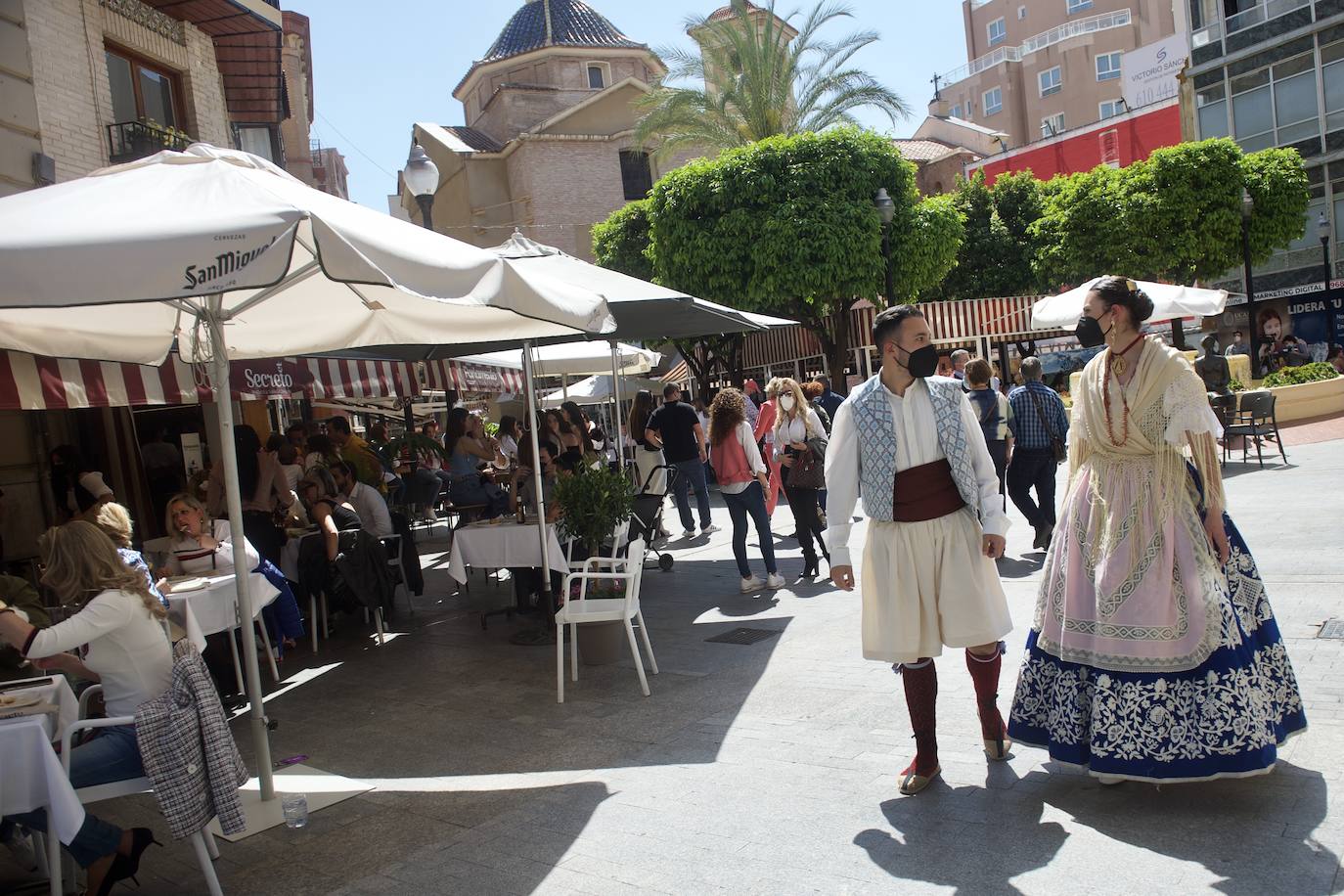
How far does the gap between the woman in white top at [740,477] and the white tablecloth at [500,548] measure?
1706mm

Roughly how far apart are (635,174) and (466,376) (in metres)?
30.6

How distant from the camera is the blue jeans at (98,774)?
3.57 meters

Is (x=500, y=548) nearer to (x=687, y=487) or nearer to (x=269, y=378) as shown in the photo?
(x=687, y=487)

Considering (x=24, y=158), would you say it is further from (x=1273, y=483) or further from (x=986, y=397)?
(x=1273, y=483)

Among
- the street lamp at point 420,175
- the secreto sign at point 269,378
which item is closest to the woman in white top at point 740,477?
the street lamp at point 420,175

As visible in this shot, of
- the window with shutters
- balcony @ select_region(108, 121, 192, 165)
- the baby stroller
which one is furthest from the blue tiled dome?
the baby stroller

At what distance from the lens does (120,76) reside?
40.2ft

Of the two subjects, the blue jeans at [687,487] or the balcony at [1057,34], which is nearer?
the blue jeans at [687,487]

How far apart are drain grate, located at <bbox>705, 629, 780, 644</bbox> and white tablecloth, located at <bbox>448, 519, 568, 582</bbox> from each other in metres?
1.29

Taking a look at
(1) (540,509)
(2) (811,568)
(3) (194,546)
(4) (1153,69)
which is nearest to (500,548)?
(1) (540,509)

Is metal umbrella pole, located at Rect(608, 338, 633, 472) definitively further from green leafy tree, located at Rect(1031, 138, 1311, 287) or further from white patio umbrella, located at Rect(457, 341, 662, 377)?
green leafy tree, located at Rect(1031, 138, 1311, 287)

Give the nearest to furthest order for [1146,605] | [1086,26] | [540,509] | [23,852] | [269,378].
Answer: [1146,605] → [23,852] → [540,509] → [269,378] → [1086,26]

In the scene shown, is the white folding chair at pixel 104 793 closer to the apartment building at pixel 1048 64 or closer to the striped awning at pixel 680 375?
the striped awning at pixel 680 375

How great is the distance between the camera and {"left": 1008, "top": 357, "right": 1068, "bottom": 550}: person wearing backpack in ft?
27.1
